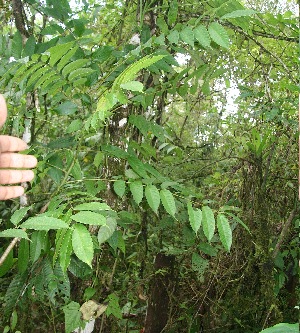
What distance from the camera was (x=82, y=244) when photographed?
3.58 ft

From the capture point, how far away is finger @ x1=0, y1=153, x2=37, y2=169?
1.60 m

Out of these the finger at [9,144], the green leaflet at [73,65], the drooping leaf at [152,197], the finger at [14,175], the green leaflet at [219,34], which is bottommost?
the drooping leaf at [152,197]

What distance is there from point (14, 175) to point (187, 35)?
895 millimetres

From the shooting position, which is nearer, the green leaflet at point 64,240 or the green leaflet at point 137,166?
the green leaflet at point 64,240

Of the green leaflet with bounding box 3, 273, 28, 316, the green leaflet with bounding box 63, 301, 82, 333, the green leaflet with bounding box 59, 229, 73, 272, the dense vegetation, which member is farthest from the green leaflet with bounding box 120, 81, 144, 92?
the green leaflet with bounding box 63, 301, 82, 333

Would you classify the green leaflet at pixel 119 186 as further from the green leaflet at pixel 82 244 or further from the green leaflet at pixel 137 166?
the green leaflet at pixel 82 244

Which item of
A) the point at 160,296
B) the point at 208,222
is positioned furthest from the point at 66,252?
the point at 160,296

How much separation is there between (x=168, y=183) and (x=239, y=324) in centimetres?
154

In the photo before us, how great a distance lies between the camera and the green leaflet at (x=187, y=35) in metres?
1.56

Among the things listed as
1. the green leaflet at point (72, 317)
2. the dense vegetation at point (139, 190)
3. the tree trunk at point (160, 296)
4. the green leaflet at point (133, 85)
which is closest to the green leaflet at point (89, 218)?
the dense vegetation at point (139, 190)

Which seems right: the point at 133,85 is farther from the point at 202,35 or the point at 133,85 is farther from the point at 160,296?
the point at 160,296

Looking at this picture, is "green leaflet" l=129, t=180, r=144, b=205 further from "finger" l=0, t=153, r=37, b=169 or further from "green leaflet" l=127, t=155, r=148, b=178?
"finger" l=0, t=153, r=37, b=169

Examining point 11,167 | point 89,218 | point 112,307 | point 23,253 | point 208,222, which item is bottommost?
point 112,307

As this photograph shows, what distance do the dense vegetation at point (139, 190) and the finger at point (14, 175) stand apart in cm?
10
